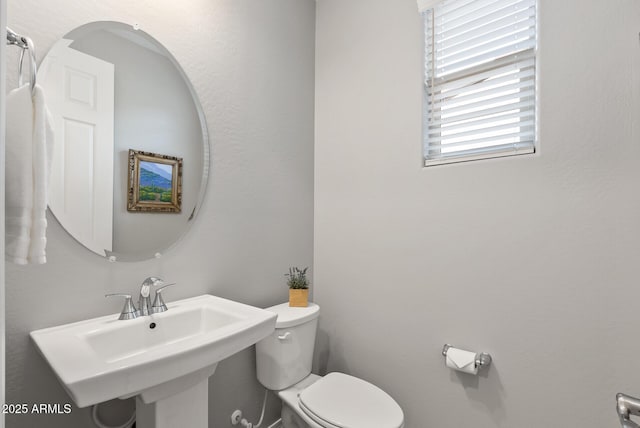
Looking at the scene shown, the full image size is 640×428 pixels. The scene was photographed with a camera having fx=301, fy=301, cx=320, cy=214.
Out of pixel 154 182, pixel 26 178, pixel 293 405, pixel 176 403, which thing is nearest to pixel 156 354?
pixel 176 403

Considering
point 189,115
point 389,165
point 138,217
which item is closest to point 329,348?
point 389,165

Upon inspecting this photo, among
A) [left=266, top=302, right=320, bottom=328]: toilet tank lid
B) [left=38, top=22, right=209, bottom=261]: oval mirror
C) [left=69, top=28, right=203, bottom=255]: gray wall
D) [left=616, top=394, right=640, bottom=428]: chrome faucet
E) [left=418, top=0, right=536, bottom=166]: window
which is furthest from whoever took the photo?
[left=266, top=302, right=320, bottom=328]: toilet tank lid

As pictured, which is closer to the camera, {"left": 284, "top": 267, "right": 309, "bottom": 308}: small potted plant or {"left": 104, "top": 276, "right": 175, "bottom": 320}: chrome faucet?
{"left": 104, "top": 276, "right": 175, "bottom": 320}: chrome faucet

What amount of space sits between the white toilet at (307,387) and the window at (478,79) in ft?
3.49

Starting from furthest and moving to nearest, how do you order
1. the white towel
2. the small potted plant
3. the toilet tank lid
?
the small potted plant < the toilet tank lid < the white towel

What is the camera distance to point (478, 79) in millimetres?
1425

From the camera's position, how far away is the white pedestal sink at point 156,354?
0.71 meters

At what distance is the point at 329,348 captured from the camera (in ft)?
6.30

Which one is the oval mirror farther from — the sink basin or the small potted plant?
the small potted plant

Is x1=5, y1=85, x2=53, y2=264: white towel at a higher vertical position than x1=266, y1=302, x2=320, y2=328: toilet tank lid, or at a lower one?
higher

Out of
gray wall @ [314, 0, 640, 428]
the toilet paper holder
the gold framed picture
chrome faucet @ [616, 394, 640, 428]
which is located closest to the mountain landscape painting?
the gold framed picture

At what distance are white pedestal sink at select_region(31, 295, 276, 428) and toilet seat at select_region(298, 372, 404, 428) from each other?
47cm

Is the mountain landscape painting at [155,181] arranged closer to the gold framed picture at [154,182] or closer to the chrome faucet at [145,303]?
the gold framed picture at [154,182]

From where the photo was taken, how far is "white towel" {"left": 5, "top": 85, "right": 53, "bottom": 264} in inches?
26.5
